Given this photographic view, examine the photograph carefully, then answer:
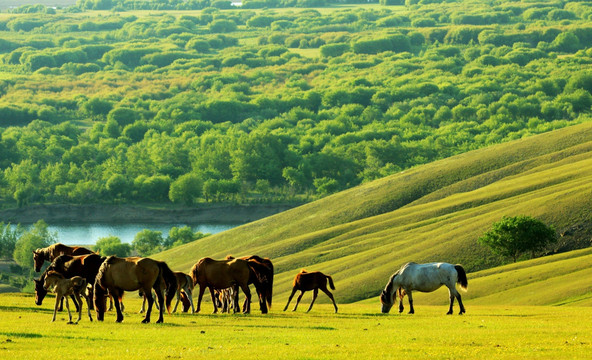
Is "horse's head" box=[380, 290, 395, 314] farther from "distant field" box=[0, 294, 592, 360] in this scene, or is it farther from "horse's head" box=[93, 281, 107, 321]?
"horse's head" box=[93, 281, 107, 321]

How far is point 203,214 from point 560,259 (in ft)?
418

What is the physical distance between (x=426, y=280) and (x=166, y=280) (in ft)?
37.8

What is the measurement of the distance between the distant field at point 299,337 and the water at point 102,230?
128m

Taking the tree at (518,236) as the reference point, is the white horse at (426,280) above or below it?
above

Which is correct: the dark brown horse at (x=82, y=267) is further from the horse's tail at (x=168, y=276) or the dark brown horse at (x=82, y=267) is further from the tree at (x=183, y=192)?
the tree at (x=183, y=192)

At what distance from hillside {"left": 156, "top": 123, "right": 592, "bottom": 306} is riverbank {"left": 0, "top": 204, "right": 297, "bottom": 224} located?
60481 millimetres

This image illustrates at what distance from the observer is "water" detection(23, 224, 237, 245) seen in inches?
6524

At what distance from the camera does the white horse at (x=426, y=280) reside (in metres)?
39.3

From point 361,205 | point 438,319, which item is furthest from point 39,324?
point 361,205

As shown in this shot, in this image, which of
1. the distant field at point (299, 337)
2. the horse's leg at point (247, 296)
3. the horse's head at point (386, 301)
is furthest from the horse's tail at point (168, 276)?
the horse's head at point (386, 301)

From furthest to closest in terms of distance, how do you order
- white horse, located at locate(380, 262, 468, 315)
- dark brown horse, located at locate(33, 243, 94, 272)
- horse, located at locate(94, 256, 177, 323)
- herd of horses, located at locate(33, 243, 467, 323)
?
dark brown horse, located at locate(33, 243, 94, 272), white horse, located at locate(380, 262, 468, 315), herd of horses, located at locate(33, 243, 467, 323), horse, located at locate(94, 256, 177, 323)

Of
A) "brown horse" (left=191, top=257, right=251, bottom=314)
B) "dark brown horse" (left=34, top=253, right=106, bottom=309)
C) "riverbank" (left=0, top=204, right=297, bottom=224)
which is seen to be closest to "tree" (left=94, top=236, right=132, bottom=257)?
"riverbank" (left=0, top=204, right=297, bottom=224)

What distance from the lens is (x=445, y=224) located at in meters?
92.9

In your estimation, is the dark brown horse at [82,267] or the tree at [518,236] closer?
the dark brown horse at [82,267]
